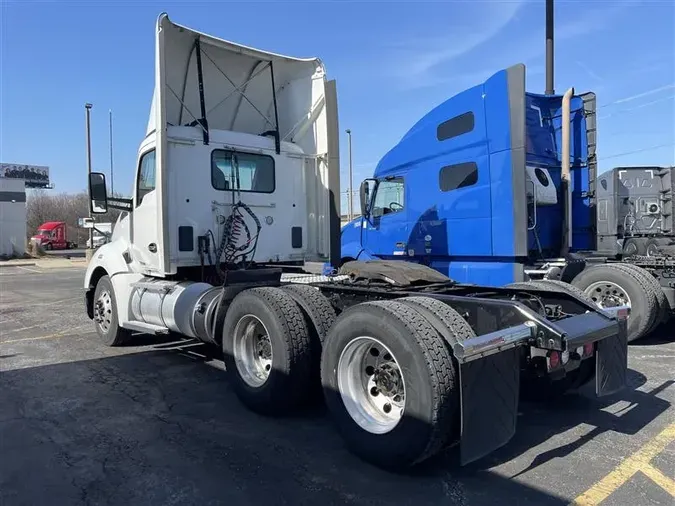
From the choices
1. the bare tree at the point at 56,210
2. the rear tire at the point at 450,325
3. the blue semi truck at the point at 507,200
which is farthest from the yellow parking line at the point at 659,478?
the bare tree at the point at 56,210

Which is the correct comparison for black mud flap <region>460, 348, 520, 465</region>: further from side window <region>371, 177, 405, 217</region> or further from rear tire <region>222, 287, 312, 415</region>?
side window <region>371, 177, 405, 217</region>

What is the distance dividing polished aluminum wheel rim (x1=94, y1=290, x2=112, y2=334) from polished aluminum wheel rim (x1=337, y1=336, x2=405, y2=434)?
4.90 metres

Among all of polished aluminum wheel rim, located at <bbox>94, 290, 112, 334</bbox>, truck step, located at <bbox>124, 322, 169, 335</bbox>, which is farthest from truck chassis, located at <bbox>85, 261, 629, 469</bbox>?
polished aluminum wheel rim, located at <bbox>94, 290, 112, 334</bbox>

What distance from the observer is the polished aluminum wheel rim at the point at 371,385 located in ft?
12.3

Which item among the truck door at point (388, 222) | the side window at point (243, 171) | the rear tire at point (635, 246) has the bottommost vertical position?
the rear tire at point (635, 246)

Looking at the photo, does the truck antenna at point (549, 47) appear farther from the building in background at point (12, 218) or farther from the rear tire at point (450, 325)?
the building in background at point (12, 218)

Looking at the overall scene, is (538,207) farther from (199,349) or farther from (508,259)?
(199,349)

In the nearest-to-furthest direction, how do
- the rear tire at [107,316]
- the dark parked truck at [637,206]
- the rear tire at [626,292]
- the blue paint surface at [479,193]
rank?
the rear tire at [626,292] → the rear tire at [107,316] → the blue paint surface at [479,193] → the dark parked truck at [637,206]

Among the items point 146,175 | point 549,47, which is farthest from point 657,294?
point 146,175

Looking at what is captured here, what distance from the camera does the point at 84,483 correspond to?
3510 mm

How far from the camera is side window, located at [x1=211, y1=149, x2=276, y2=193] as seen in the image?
683 cm

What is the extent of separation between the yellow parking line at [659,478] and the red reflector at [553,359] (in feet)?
2.96

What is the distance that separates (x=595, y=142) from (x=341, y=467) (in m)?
7.28

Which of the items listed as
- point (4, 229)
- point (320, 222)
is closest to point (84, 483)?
point (320, 222)
